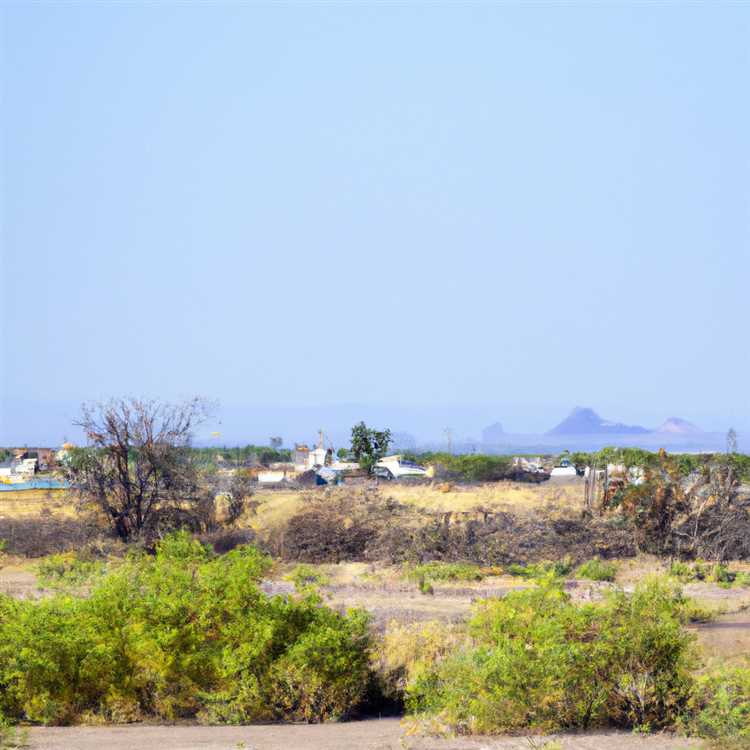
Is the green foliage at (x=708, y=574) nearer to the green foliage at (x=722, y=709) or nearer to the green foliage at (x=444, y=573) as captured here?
the green foliage at (x=444, y=573)

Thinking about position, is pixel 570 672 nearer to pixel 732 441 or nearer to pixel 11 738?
pixel 11 738

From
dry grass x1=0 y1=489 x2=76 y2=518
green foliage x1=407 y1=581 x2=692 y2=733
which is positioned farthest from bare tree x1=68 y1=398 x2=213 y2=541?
green foliage x1=407 y1=581 x2=692 y2=733

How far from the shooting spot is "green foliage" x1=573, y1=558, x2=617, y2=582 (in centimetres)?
2711

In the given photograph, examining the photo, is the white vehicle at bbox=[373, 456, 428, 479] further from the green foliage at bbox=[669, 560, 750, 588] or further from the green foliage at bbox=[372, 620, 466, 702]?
the green foliage at bbox=[372, 620, 466, 702]

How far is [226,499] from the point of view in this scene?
35625 millimetres

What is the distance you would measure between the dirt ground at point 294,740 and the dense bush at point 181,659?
55 cm

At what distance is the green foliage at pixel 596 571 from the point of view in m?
27.1

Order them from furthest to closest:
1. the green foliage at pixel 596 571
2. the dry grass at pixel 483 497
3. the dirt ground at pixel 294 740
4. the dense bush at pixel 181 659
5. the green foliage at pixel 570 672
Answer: the dry grass at pixel 483 497 < the green foliage at pixel 596 571 < the dense bush at pixel 181 659 < the green foliage at pixel 570 672 < the dirt ground at pixel 294 740

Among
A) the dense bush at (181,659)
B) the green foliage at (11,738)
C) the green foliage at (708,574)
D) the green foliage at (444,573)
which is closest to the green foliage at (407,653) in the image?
the dense bush at (181,659)

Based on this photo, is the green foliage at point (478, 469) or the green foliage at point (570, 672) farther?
the green foliage at point (478, 469)

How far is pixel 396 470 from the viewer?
61781mm

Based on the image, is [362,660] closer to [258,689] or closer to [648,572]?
[258,689]

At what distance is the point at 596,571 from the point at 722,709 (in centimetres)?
1697

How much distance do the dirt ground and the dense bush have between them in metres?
0.55
